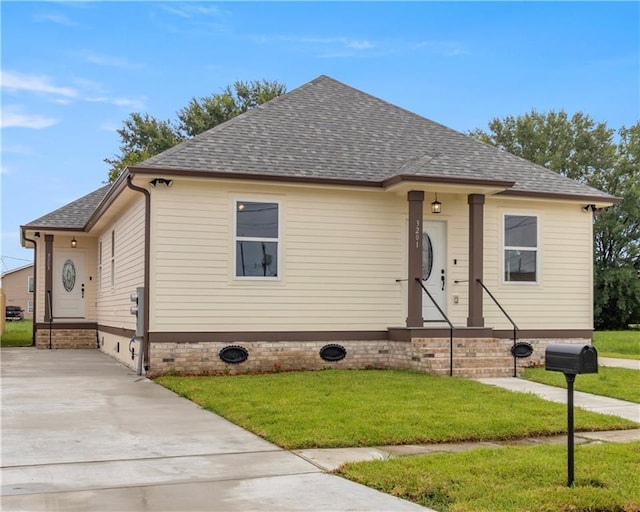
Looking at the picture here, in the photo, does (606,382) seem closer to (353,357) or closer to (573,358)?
(353,357)

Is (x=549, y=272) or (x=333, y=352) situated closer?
(x=333, y=352)

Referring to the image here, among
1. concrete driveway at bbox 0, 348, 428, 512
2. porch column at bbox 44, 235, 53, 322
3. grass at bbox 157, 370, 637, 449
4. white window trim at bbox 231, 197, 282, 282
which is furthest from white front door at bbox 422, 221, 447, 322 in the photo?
porch column at bbox 44, 235, 53, 322

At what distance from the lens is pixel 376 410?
28.0ft

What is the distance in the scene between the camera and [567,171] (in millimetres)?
45844

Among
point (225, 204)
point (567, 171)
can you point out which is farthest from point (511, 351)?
point (567, 171)

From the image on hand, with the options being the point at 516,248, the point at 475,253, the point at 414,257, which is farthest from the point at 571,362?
the point at 516,248

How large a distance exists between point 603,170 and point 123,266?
36827mm

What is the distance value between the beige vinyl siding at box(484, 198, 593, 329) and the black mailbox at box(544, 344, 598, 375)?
361 inches

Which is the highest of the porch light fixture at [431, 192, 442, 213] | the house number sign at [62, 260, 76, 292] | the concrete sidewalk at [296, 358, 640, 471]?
the porch light fixture at [431, 192, 442, 213]

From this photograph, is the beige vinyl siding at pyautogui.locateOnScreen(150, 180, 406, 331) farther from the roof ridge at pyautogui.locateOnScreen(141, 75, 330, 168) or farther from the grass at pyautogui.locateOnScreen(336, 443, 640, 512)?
the grass at pyautogui.locateOnScreen(336, 443, 640, 512)

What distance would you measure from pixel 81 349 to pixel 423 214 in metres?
11.0

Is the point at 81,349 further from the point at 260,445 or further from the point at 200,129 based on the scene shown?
the point at 200,129

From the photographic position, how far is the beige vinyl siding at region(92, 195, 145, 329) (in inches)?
Result: 555

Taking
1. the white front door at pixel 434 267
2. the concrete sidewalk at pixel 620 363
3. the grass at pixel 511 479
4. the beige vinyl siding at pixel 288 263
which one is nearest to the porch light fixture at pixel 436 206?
the white front door at pixel 434 267
